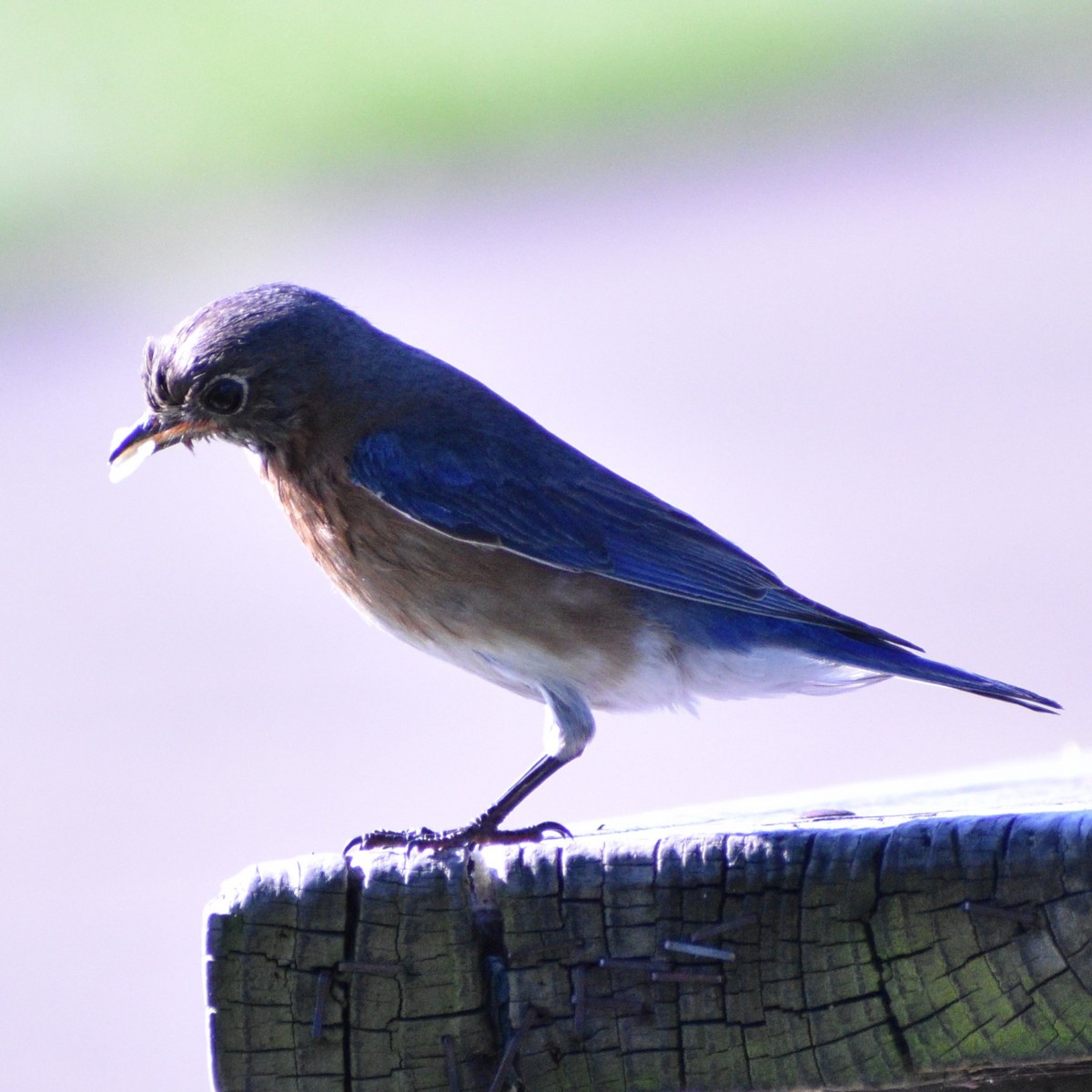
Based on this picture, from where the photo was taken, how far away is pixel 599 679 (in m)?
3.70

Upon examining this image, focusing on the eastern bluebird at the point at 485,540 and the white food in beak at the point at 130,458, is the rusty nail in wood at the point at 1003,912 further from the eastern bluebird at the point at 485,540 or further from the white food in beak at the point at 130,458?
the white food in beak at the point at 130,458

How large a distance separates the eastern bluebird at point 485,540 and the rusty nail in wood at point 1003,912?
1.63 metres

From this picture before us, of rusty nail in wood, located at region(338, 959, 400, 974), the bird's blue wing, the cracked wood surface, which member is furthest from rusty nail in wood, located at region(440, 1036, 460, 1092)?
the bird's blue wing

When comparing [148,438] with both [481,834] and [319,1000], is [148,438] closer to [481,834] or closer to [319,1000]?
[481,834]

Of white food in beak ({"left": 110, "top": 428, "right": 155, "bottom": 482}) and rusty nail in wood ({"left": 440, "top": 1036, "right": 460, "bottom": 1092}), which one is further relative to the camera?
white food in beak ({"left": 110, "top": 428, "right": 155, "bottom": 482})

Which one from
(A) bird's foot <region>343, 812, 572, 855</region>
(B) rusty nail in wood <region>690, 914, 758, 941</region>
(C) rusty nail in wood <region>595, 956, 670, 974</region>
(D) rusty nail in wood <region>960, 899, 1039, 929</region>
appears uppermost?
(A) bird's foot <region>343, 812, 572, 855</region>

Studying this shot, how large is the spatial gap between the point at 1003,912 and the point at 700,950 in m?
0.39

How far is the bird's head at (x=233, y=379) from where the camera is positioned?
151 inches

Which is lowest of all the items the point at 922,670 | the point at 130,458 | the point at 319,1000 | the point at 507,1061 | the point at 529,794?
the point at 507,1061

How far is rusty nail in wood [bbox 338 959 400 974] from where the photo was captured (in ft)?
6.97

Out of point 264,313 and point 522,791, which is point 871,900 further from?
point 264,313

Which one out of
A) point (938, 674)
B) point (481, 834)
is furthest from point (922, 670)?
point (481, 834)

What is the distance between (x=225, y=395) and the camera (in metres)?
3.86

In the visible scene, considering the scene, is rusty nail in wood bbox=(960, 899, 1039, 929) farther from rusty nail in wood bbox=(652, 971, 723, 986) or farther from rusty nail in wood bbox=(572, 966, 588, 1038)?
rusty nail in wood bbox=(572, 966, 588, 1038)
